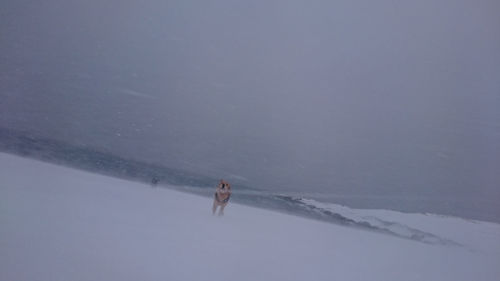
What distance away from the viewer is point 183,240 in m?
4.84

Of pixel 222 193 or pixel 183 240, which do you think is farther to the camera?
pixel 222 193

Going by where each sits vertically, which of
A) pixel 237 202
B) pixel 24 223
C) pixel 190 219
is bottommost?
pixel 24 223

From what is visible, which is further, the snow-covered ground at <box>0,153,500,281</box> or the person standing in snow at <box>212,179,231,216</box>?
the person standing in snow at <box>212,179,231,216</box>

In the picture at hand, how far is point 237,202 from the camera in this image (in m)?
7.22

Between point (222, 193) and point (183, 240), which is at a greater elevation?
point (222, 193)

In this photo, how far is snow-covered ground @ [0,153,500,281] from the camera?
405 centimetres

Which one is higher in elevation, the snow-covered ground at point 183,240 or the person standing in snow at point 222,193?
the person standing in snow at point 222,193

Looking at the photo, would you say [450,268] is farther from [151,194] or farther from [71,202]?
[71,202]

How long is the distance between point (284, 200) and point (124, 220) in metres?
3.12

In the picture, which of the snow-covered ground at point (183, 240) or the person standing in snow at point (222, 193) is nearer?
the snow-covered ground at point (183, 240)

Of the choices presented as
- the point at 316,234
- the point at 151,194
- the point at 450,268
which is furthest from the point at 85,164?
the point at 450,268

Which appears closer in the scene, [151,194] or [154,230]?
[154,230]

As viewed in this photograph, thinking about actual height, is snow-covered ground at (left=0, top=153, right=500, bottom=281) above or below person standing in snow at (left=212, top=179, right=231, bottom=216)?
below

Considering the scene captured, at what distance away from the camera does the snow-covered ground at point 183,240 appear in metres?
4.05
